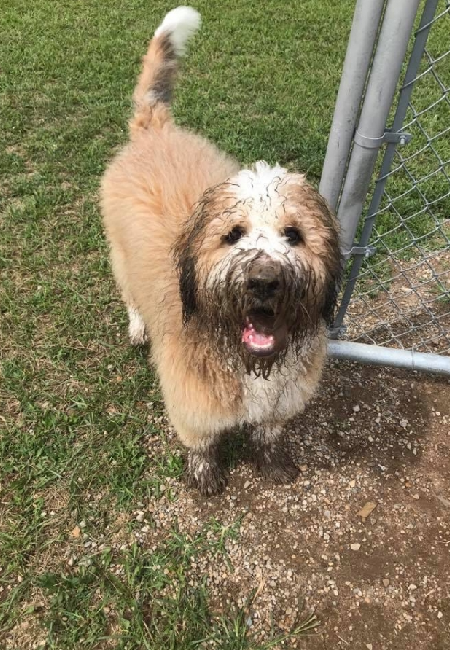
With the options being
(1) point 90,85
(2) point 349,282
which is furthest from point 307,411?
(1) point 90,85

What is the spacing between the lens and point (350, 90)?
212 centimetres

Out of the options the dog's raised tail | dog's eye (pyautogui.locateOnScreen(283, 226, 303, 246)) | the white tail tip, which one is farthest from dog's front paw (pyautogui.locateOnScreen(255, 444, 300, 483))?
the white tail tip

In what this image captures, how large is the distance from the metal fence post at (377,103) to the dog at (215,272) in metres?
0.42

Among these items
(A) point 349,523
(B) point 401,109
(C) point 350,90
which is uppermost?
(C) point 350,90

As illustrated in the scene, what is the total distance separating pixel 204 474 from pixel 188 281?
118cm

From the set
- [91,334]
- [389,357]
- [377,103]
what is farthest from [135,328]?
[377,103]

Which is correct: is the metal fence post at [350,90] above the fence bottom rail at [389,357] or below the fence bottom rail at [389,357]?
above

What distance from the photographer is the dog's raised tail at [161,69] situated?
292 centimetres

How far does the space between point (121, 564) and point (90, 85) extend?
5.10 meters

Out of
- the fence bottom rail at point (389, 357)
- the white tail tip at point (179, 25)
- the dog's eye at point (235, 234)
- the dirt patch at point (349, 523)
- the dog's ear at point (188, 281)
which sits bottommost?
the dirt patch at point (349, 523)

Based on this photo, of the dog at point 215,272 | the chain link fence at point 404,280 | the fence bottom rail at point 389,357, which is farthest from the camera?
the chain link fence at point 404,280

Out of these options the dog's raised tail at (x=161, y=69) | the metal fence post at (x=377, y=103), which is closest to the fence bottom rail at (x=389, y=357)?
the metal fence post at (x=377, y=103)

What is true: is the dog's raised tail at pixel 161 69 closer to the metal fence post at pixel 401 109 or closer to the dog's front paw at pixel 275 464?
the metal fence post at pixel 401 109

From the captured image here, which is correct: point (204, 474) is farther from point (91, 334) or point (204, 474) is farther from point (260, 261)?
point (260, 261)
